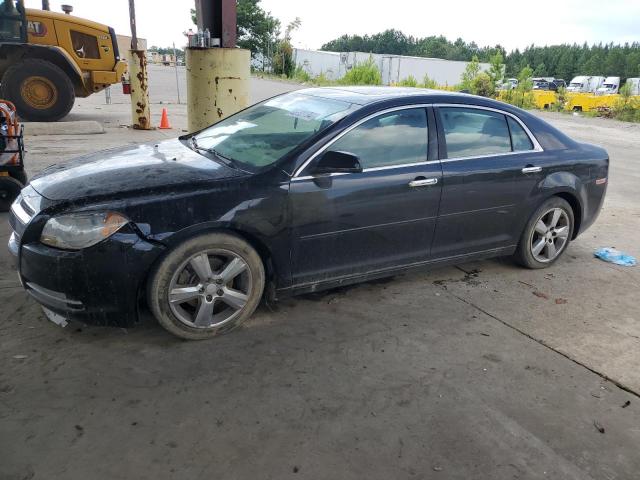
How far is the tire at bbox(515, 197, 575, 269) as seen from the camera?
4.68m

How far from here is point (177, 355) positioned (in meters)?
3.23

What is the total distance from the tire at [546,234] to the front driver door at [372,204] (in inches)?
45.5

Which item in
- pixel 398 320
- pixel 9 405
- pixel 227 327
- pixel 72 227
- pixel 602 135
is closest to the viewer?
pixel 9 405

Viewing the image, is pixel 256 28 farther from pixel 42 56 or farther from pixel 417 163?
pixel 417 163

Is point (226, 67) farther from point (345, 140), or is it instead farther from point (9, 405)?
point (9, 405)

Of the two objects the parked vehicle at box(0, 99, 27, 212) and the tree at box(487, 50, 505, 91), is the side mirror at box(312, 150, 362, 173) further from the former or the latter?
the tree at box(487, 50, 505, 91)

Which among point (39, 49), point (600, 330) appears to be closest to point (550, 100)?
point (39, 49)

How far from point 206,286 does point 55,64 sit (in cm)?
1063

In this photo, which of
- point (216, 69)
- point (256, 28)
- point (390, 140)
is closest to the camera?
point (390, 140)

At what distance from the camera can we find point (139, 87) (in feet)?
38.5

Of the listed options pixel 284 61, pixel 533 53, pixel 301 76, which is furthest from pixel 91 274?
pixel 533 53

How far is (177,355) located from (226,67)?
4.72m

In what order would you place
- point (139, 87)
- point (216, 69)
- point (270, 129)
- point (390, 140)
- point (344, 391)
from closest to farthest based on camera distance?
point (344, 391) < point (390, 140) < point (270, 129) < point (216, 69) < point (139, 87)

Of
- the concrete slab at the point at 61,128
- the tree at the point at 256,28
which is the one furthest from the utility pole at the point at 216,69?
the tree at the point at 256,28
